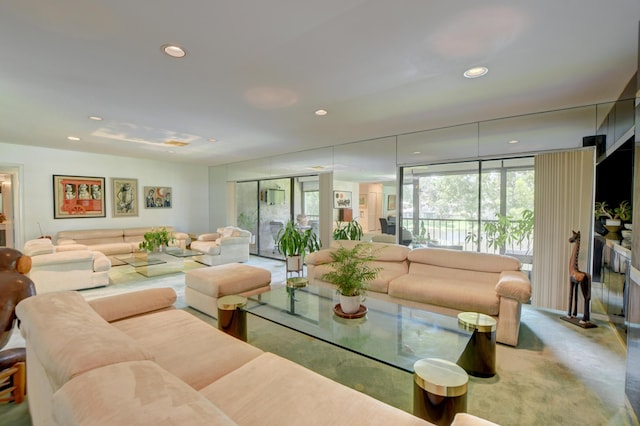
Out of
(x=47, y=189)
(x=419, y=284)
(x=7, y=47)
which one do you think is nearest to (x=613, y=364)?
(x=419, y=284)

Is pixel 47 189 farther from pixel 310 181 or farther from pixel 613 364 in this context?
pixel 613 364

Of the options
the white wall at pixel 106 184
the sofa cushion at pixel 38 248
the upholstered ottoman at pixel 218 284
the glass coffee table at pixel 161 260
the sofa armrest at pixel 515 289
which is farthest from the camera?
the white wall at pixel 106 184

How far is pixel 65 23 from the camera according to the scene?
1.86 metres

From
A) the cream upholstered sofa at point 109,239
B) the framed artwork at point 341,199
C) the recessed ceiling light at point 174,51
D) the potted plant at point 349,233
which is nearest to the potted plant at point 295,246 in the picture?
the potted plant at point 349,233

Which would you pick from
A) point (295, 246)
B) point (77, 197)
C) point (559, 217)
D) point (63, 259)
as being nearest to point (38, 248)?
point (63, 259)

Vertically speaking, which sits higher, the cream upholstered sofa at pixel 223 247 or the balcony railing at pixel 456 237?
the balcony railing at pixel 456 237

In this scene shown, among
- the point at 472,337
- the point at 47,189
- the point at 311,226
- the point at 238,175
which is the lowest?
the point at 472,337

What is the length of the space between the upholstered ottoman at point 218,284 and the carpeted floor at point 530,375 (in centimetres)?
24

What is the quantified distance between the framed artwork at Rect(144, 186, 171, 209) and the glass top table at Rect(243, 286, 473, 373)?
19.5ft

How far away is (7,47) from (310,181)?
5.12m

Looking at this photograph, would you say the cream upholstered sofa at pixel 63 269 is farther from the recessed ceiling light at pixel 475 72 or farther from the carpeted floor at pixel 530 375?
the recessed ceiling light at pixel 475 72

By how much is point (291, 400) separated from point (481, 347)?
5.49ft

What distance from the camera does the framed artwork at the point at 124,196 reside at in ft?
22.7

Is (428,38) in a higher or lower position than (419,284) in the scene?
higher
